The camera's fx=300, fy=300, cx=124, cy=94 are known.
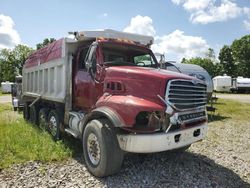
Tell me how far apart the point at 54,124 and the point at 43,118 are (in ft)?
4.05

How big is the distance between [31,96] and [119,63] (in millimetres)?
5663

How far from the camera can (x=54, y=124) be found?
830cm

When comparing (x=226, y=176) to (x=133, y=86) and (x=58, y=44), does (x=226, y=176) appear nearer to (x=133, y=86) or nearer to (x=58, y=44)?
(x=133, y=86)

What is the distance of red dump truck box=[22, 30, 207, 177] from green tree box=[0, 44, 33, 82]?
74.8 metres

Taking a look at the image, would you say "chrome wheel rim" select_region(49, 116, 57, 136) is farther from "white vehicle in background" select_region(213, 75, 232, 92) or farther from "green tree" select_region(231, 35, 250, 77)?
"green tree" select_region(231, 35, 250, 77)

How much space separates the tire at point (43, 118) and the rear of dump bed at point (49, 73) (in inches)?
17.2

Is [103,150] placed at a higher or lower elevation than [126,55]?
lower

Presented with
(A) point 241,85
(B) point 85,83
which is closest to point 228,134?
Result: (B) point 85,83

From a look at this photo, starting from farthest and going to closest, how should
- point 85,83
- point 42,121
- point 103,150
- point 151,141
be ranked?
point 42,121 → point 85,83 → point 103,150 → point 151,141

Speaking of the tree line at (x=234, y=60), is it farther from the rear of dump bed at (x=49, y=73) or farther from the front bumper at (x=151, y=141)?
the front bumper at (x=151, y=141)

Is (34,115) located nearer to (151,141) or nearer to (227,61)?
(151,141)

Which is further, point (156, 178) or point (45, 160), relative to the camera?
point (45, 160)

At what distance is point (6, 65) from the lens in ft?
255

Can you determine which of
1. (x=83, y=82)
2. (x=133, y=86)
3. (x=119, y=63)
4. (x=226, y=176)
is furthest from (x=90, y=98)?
(x=226, y=176)
